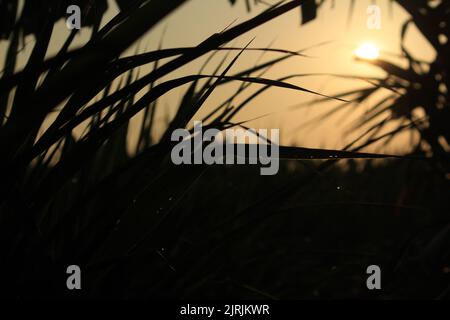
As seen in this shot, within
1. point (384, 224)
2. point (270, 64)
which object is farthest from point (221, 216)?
point (384, 224)

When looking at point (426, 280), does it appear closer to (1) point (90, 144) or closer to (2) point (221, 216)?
(2) point (221, 216)

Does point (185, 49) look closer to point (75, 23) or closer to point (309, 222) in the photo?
point (75, 23)

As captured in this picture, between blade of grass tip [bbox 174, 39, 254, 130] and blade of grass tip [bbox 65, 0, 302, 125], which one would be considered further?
blade of grass tip [bbox 174, 39, 254, 130]

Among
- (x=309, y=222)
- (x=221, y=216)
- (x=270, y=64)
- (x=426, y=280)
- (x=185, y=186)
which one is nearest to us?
(x=185, y=186)

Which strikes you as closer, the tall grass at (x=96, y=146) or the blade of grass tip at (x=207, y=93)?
the tall grass at (x=96, y=146)

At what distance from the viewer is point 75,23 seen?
630mm

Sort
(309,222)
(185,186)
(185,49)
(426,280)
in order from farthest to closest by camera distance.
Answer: (309,222)
(426,280)
(185,186)
(185,49)

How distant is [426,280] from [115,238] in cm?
98

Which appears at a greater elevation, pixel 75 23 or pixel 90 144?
pixel 75 23

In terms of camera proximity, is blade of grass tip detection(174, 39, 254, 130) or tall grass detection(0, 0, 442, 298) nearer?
tall grass detection(0, 0, 442, 298)

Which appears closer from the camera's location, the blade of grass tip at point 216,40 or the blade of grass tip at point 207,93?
the blade of grass tip at point 216,40

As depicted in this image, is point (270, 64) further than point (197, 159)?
Yes
